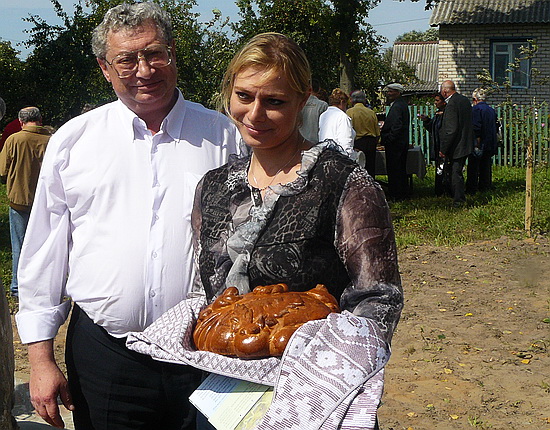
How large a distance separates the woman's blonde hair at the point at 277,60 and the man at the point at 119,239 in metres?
0.65

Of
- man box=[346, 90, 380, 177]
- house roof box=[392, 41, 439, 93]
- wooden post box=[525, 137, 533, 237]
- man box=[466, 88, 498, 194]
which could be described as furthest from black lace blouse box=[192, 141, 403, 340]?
house roof box=[392, 41, 439, 93]

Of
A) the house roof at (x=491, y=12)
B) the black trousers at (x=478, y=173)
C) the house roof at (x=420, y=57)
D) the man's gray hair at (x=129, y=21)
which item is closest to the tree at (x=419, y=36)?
the house roof at (x=420, y=57)

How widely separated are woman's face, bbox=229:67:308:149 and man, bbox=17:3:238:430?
613mm

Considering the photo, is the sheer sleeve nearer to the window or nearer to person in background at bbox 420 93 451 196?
person in background at bbox 420 93 451 196

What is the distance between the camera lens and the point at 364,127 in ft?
40.1

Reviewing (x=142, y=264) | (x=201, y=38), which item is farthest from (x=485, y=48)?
(x=142, y=264)

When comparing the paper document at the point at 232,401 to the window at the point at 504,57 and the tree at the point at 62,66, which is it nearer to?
the tree at the point at 62,66

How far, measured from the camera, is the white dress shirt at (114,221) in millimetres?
2555

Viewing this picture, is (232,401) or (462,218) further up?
(232,401)

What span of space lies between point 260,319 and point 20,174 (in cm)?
697

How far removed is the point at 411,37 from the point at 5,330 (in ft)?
326

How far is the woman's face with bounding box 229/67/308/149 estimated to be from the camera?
6.51 feet

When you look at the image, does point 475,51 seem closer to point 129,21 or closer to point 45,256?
point 129,21

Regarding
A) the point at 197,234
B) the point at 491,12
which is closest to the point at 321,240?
the point at 197,234
